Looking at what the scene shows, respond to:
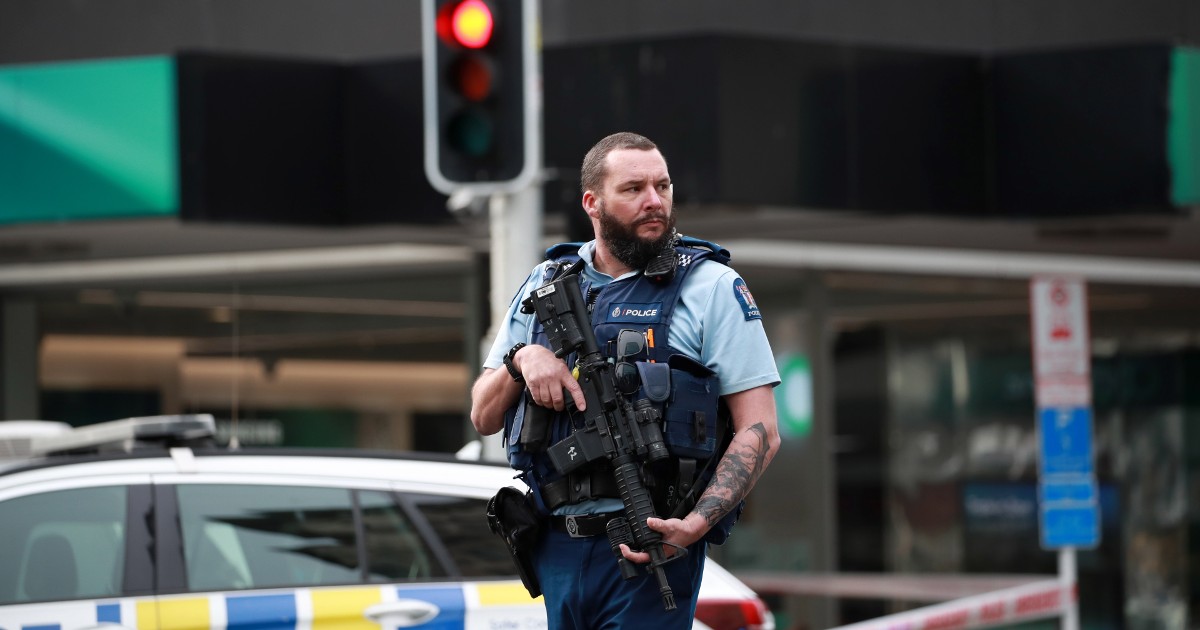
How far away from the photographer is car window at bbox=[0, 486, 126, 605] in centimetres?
502

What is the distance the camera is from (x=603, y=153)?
352 centimetres

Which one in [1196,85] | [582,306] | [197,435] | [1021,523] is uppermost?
[1196,85]

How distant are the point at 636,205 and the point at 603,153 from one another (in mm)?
152

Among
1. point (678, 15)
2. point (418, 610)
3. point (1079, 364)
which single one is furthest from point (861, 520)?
point (418, 610)

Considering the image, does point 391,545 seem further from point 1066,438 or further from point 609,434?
point 1066,438

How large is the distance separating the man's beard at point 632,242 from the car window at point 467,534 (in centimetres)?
202

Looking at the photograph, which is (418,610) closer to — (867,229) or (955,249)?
(867,229)

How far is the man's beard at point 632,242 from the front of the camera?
136 inches

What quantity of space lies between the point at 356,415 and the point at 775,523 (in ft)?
10.6

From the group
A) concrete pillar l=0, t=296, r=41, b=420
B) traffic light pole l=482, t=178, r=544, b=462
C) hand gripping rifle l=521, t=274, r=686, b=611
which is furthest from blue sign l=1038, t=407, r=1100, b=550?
concrete pillar l=0, t=296, r=41, b=420

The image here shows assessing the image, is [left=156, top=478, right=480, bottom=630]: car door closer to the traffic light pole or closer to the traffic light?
the traffic light pole

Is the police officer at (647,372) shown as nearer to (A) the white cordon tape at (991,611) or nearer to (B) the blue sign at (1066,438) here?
(A) the white cordon tape at (991,611)

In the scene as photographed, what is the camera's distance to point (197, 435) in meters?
5.52

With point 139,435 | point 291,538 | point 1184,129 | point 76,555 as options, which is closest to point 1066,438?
point 1184,129
